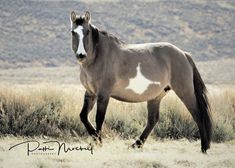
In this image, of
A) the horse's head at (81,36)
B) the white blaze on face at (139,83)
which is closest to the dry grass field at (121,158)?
the white blaze on face at (139,83)

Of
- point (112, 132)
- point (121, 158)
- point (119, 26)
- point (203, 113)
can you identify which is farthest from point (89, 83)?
point (119, 26)

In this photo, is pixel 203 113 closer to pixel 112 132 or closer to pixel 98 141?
pixel 98 141

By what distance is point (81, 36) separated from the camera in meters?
11.2

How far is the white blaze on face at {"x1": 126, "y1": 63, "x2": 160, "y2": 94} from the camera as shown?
11812 millimetres

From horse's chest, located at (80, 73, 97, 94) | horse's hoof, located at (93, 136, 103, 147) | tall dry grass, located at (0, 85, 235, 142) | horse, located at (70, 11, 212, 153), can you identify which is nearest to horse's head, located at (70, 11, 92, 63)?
horse, located at (70, 11, 212, 153)

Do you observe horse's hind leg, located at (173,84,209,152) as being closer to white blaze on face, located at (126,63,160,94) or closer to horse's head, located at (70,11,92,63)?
white blaze on face, located at (126,63,160,94)

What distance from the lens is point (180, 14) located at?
5697 cm

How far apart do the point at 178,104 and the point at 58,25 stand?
1493 inches

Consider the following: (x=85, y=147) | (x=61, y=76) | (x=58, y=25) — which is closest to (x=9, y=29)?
(x=58, y=25)

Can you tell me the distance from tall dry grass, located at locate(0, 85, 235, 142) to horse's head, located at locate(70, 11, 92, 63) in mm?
2272

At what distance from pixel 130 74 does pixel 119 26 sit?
1652 inches

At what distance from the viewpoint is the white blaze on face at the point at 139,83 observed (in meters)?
11.8

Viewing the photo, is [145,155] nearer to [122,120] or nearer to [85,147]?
[85,147]

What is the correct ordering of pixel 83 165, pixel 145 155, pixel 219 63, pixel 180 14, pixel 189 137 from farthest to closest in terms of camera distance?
pixel 180 14 → pixel 219 63 → pixel 189 137 → pixel 145 155 → pixel 83 165
